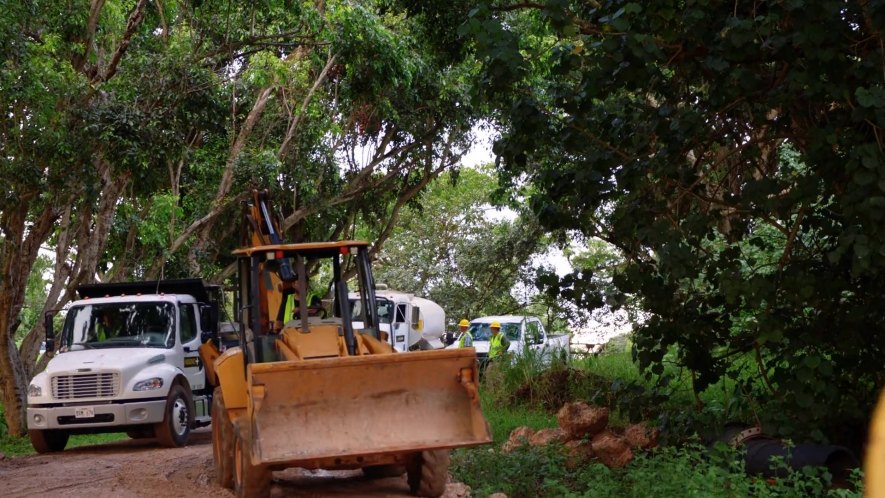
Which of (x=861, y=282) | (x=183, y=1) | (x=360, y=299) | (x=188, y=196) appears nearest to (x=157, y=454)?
(x=360, y=299)

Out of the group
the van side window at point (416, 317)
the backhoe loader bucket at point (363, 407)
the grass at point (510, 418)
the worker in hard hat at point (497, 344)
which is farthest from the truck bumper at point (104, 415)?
the van side window at point (416, 317)

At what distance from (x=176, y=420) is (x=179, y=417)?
0.37 feet

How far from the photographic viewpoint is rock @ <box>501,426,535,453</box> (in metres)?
12.6

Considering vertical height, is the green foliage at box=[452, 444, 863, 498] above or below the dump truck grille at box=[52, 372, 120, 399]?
below

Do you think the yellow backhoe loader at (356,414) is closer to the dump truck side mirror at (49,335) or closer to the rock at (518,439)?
the rock at (518,439)

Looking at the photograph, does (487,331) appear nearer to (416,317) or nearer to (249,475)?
(416,317)

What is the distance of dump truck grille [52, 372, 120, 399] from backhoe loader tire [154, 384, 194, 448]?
822 millimetres

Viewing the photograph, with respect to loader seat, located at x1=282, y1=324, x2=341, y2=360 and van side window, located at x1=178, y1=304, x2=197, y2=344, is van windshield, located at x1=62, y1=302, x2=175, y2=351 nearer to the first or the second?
van side window, located at x1=178, y1=304, x2=197, y2=344

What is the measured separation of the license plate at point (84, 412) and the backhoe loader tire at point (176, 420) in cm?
92

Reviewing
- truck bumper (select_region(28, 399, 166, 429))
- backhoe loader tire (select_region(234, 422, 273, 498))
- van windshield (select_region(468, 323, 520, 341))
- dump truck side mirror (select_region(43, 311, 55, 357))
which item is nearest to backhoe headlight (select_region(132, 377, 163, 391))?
truck bumper (select_region(28, 399, 166, 429))

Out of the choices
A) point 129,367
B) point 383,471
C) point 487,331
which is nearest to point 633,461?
point 383,471

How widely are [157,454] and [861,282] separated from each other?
9.35m

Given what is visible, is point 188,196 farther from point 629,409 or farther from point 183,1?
point 629,409

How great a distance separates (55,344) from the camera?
1652cm
